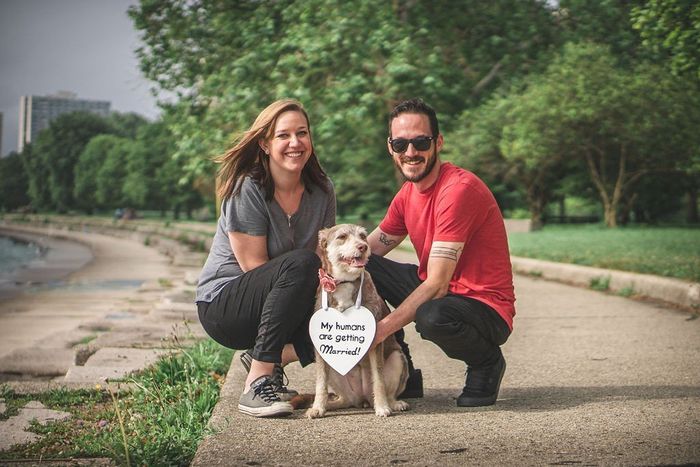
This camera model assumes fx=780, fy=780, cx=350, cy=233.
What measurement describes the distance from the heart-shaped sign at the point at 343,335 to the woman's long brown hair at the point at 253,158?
881mm

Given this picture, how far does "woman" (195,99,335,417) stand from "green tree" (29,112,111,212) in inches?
3835

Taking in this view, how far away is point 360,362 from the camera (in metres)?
4.42

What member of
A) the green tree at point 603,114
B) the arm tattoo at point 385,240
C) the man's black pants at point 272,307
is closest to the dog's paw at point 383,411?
the man's black pants at point 272,307

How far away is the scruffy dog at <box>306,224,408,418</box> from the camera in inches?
165

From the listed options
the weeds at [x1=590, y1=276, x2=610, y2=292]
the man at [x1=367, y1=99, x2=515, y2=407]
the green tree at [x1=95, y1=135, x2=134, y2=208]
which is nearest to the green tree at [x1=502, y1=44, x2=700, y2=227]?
the weeds at [x1=590, y1=276, x2=610, y2=292]

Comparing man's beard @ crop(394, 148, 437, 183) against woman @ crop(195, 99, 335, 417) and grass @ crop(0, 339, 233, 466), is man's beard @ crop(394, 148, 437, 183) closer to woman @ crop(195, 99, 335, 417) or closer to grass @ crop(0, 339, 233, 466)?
woman @ crop(195, 99, 335, 417)

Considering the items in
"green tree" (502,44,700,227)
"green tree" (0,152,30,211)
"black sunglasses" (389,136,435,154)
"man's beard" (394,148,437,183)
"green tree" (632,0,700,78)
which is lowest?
"green tree" (0,152,30,211)

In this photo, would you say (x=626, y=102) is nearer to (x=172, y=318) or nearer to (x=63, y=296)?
(x=63, y=296)

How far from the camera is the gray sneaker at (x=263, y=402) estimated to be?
424 cm

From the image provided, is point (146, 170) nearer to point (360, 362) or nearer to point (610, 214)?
point (610, 214)

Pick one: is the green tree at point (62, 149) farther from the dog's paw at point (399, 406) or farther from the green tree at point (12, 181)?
the dog's paw at point (399, 406)

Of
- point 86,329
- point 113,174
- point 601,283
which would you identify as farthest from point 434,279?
point 113,174

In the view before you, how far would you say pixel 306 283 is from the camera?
14.4ft

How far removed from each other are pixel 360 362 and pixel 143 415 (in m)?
1.31
